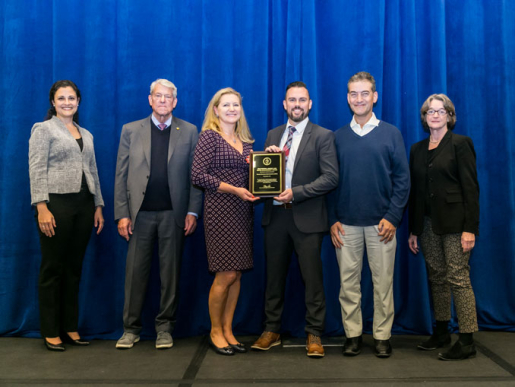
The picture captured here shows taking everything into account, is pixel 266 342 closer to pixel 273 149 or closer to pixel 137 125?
pixel 273 149

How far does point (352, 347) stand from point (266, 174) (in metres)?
1.23

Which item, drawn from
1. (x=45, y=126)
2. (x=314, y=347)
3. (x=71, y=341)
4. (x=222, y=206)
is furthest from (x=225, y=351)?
(x=45, y=126)

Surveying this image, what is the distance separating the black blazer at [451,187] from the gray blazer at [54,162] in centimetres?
225

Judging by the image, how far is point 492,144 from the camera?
3.57 metres

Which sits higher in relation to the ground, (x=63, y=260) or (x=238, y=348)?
(x=63, y=260)

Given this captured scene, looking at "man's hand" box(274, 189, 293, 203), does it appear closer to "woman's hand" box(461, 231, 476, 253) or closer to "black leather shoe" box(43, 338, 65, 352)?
"woman's hand" box(461, 231, 476, 253)

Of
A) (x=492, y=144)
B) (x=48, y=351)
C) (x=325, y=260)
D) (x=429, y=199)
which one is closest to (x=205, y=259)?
(x=325, y=260)

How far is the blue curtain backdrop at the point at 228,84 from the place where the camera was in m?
3.53

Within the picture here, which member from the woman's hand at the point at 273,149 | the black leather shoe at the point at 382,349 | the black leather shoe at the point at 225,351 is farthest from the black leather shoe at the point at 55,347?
the black leather shoe at the point at 382,349

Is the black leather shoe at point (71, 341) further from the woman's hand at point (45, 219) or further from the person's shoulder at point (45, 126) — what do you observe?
the person's shoulder at point (45, 126)

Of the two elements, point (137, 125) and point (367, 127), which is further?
point (137, 125)

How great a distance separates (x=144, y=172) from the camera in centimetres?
312

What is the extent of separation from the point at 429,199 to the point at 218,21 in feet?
6.72

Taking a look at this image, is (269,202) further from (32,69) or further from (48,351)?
(32,69)
